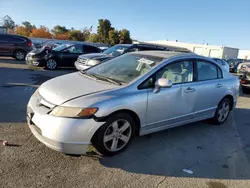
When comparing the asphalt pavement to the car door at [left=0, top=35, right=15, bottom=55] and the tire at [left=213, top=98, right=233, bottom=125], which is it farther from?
the car door at [left=0, top=35, right=15, bottom=55]

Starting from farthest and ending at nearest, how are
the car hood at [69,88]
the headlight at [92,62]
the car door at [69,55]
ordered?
the car door at [69,55] → the headlight at [92,62] → the car hood at [69,88]

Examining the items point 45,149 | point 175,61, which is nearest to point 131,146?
point 45,149

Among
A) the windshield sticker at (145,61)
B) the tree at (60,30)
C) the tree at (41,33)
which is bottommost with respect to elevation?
Answer: the windshield sticker at (145,61)

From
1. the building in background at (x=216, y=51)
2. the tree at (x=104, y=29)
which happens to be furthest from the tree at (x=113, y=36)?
the building in background at (x=216, y=51)

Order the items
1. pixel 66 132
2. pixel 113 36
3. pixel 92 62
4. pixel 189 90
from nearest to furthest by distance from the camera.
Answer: pixel 66 132 < pixel 189 90 < pixel 92 62 < pixel 113 36

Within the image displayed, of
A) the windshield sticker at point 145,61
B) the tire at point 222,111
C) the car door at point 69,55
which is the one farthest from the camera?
the car door at point 69,55

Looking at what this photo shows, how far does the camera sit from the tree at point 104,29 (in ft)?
208

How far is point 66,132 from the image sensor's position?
121 inches

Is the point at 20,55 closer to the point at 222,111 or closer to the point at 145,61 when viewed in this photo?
the point at 145,61

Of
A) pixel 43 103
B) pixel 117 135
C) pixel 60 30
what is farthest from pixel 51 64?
pixel 60 30

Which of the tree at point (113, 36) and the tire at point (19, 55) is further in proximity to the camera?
the tree at point (113, 36)

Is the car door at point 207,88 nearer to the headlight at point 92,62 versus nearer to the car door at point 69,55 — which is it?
the headlight at point 92,62

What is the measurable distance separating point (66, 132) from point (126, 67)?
1.80 metres

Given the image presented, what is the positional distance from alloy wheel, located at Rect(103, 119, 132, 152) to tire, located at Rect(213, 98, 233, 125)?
261cm
